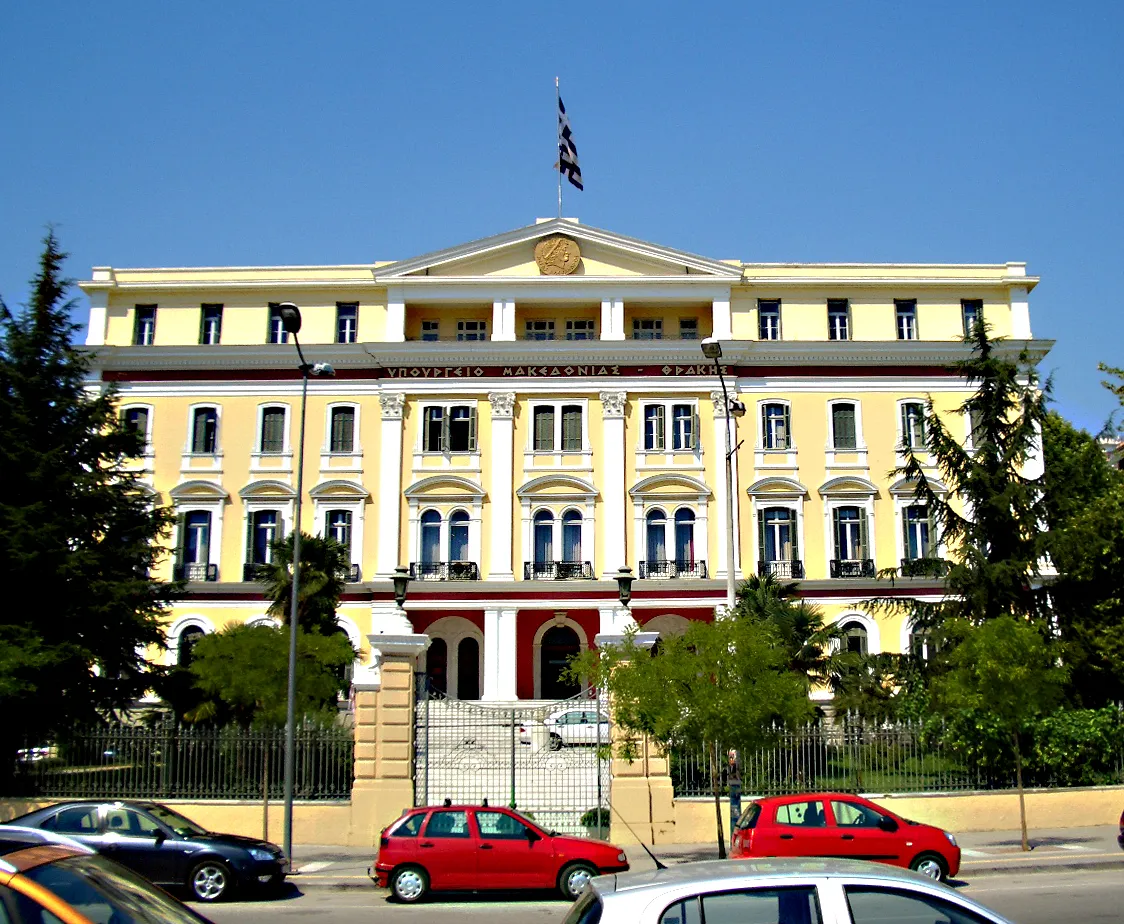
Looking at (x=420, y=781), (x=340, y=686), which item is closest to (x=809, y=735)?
(x=420, y=781)

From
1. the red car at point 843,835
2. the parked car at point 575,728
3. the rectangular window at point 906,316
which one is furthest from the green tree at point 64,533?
the rectangular window at point 906,316

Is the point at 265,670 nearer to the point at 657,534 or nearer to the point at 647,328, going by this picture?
the point at 657,534

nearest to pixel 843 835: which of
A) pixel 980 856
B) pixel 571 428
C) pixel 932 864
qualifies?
pixel 932 864

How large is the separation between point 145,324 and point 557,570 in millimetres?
17984

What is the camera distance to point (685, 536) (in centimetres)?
4122

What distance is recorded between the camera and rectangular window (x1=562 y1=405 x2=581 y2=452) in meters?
41.6

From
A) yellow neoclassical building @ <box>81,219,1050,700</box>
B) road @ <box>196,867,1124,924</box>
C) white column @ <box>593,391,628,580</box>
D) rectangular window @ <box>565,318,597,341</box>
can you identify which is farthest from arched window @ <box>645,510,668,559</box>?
road @ <box>196,867,1124,924</box>

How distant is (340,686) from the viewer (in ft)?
76.6

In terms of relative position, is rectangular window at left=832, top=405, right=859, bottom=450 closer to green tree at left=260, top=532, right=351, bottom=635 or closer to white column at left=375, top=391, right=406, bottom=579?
white column at left=375, top=391, right=406, bottom=579

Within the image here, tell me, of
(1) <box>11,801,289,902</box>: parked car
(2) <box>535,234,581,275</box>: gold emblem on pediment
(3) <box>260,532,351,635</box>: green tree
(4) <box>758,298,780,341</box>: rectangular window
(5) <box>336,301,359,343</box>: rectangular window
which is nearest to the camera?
(1) <box>11,801,289,902</box>: parked car

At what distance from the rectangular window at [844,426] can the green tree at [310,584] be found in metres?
19.3

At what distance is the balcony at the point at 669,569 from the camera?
4053 centimetres

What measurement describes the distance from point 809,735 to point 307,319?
92.4 ft

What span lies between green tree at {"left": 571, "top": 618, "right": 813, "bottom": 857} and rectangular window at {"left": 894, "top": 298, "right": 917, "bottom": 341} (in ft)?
87.4
